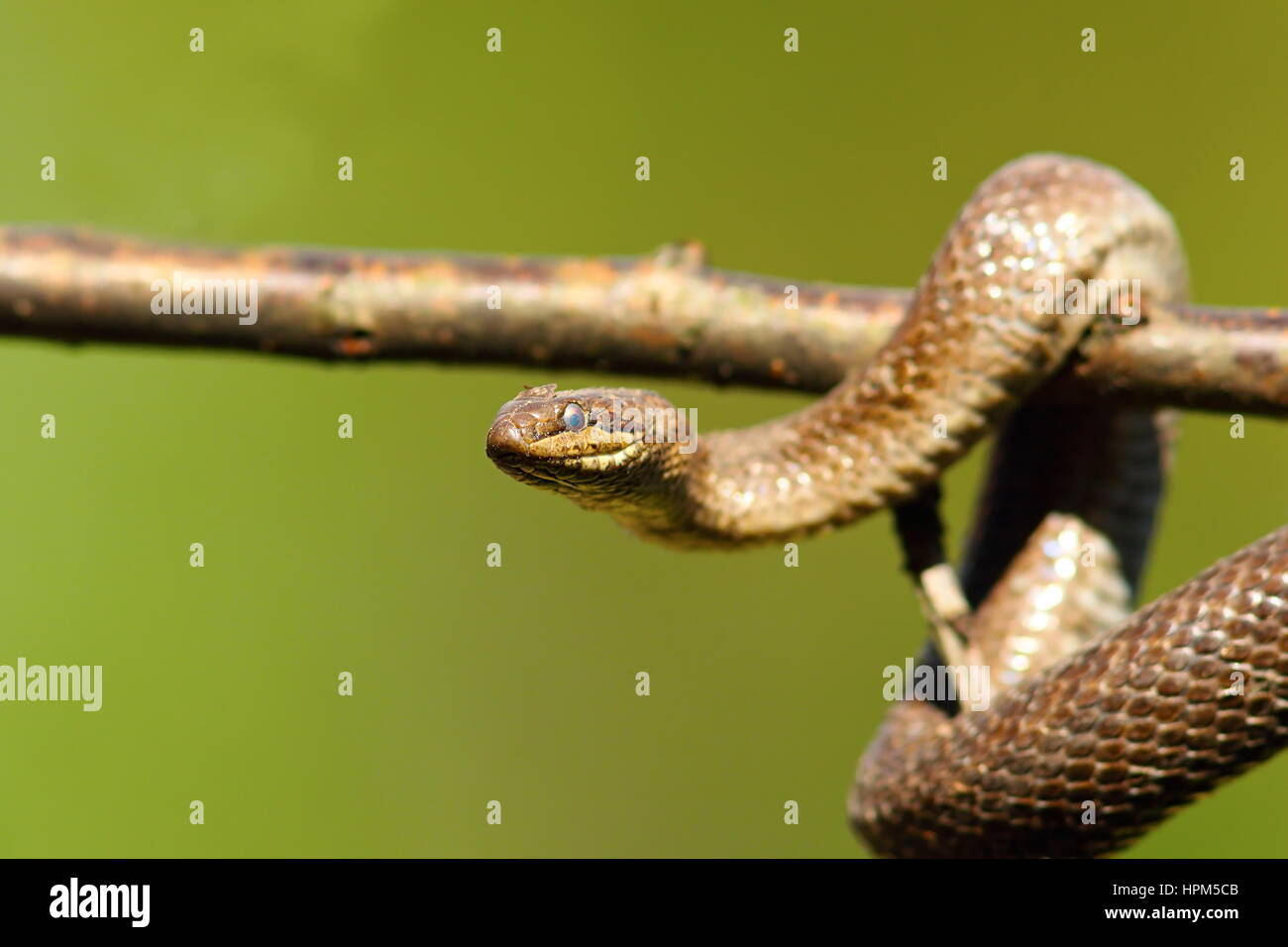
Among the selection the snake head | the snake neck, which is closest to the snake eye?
the snake head

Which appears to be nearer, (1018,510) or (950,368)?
(950,368)

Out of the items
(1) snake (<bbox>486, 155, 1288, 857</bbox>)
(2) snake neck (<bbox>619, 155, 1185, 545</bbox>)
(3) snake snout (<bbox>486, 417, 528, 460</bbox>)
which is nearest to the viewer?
(3) snake snout (<bbox>486, 417, 528, 460</bbox>)

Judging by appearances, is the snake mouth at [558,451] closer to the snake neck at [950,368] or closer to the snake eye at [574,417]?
the snake eye at [574,417]

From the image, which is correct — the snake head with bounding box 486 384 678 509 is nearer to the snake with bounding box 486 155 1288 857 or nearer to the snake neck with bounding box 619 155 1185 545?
the snake with bounding box 486 155 1288 857

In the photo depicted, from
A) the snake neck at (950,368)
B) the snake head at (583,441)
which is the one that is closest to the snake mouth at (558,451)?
the snake head at (583,441)

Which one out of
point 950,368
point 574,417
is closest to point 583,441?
point 574,417

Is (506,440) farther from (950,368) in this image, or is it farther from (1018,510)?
(1018,510)

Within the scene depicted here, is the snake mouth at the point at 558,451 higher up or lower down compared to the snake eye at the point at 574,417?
lower down
